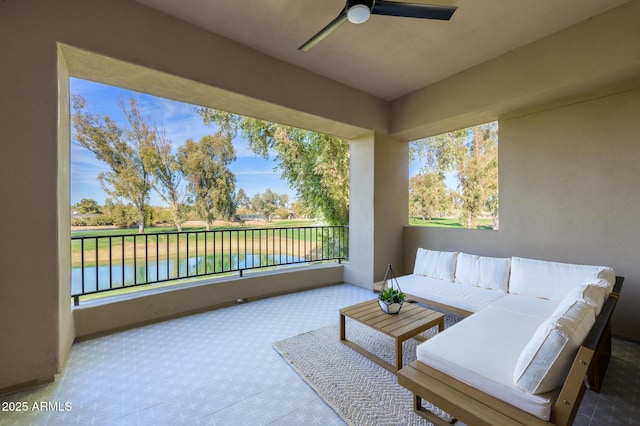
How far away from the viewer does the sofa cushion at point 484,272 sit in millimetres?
2969

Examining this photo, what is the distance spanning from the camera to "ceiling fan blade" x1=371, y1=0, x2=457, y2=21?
1.91 metres

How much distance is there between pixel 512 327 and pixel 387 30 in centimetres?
306

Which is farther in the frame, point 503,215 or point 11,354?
point 503,215

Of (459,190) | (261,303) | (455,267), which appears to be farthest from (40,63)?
(459,190)

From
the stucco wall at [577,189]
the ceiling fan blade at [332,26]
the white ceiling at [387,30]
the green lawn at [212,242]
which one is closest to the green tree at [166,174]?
the green lawn at [212,242]

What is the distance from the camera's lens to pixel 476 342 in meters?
1.74

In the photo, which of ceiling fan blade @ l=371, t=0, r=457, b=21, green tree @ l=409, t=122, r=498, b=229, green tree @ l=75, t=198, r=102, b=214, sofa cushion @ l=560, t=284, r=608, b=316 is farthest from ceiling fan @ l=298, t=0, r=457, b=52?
green tree @ l=75, t=198, r=102, b=214

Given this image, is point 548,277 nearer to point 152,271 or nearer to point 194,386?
point 194,386

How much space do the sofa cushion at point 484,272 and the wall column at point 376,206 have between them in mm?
→ 1388

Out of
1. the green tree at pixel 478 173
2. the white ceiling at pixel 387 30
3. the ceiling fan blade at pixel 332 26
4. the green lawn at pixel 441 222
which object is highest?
the white ceiling at pixel 387 30

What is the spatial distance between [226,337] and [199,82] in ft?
8.98

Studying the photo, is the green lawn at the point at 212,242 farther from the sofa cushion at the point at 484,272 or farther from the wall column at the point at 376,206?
the sofa cushion at the point at 484,272

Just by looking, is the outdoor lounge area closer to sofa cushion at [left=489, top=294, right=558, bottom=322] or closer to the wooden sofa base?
the wooden sofa base

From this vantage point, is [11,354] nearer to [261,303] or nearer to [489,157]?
[261,303]
